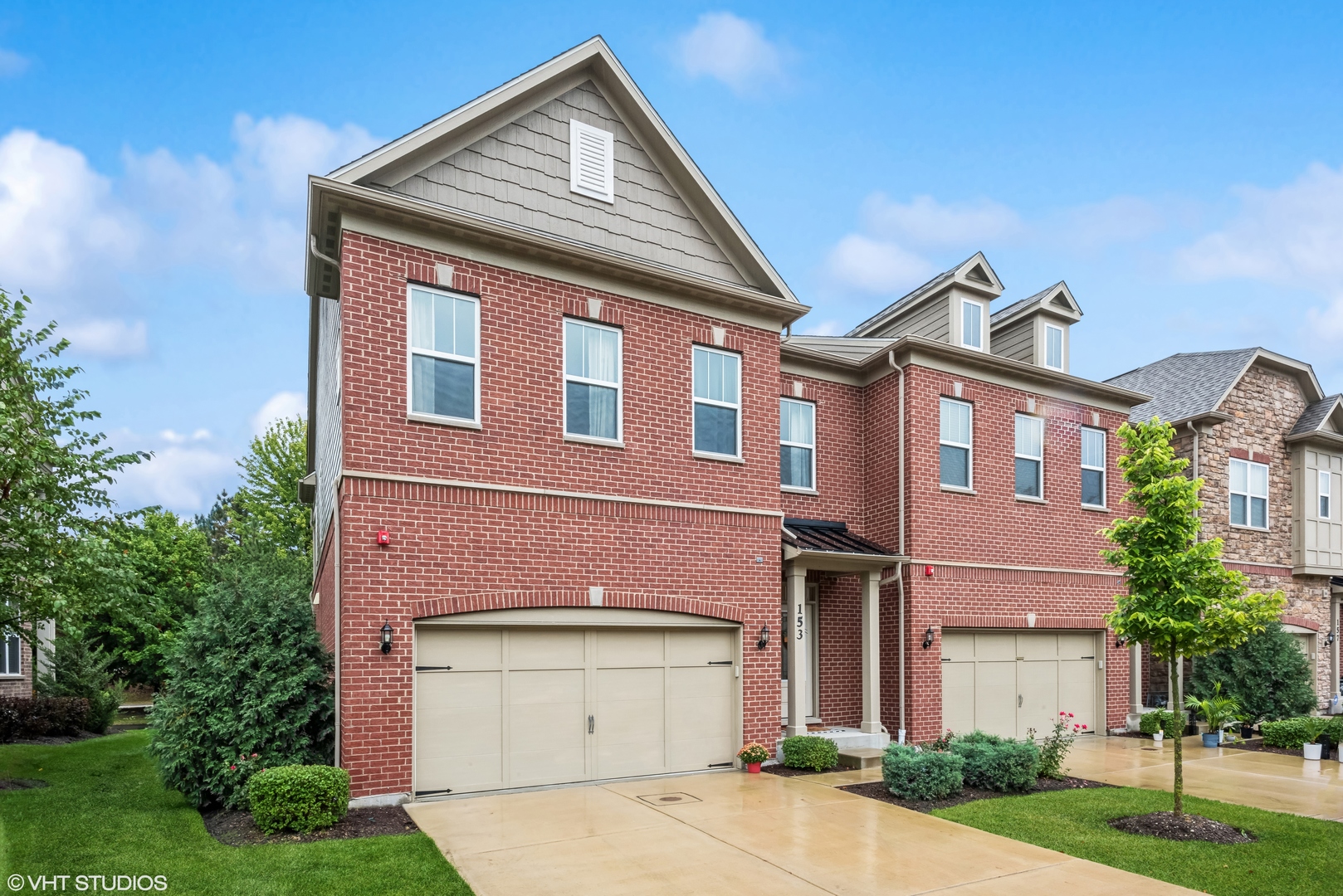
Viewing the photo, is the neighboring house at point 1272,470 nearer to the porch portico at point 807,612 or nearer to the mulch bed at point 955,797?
the porch portico at point 807,612

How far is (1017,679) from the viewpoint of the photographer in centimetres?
1702

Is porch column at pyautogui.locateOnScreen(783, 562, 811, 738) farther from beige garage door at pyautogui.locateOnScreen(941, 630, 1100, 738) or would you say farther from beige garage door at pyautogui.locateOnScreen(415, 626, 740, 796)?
beige garage door at pyautogui.locateOnScreen(941, 630, 1100, 738)

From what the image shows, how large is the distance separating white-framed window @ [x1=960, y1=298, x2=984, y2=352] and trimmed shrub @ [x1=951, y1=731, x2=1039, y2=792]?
820 centimetres

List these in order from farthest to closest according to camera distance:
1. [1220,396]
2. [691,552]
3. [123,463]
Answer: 1. [1220,396]
2. [123,463]
3. [691,552]

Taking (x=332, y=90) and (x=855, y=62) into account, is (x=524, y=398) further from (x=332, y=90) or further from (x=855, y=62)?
(x=855, y=62)

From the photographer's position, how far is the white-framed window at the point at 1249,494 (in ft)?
71.3

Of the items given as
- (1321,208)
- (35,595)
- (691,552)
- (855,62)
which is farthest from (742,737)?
(1321,208)

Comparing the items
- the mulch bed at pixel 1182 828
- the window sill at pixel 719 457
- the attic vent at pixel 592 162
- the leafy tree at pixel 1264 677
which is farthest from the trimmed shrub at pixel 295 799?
the leafy tree at pixel 1264 677

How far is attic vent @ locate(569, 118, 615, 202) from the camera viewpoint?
1277 cm

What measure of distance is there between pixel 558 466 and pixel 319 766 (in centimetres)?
460

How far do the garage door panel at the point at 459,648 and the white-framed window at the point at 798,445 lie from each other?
6.55 m

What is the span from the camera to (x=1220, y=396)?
21.2m

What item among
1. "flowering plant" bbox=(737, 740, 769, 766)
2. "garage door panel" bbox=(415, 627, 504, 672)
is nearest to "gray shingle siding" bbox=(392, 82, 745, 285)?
"garage door panel" bbox=(415, 627, 504, 672)

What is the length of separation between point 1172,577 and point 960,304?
27.9 feet
